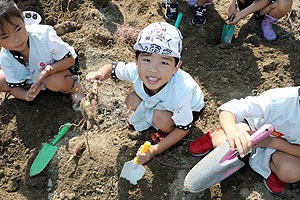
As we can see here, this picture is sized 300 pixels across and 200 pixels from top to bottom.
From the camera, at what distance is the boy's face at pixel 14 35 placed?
1.81m

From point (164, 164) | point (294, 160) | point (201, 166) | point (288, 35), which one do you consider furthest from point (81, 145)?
point (288, 35)

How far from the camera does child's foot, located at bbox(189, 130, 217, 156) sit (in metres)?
2.01

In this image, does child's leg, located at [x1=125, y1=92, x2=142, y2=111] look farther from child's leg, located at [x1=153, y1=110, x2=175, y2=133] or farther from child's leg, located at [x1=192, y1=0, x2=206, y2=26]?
child's leg, located at [x1=192, y1=0, x2=206, y2=26]

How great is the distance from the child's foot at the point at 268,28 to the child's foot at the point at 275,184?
1.41 meters

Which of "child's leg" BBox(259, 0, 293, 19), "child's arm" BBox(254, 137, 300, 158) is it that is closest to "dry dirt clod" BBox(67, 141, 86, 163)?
"child's arm" BBox(254, 137, 300, 158)

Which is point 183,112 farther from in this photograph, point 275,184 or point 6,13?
point 6,13

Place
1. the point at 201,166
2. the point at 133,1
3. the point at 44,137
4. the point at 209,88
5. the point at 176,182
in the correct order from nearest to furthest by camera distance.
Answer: the point at 201,166 → the point at 176,182 → the point at 44,137 → the point at 209,88 → the point at 133,1

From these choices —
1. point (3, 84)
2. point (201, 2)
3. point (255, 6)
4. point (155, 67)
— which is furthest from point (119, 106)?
point (255, 6)

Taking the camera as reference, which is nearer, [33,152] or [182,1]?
[33,152]

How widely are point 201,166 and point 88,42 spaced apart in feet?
5.41

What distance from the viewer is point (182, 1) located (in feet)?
10.6

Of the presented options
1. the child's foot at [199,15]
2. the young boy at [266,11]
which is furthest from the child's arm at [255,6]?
the child's foot at [199,15]

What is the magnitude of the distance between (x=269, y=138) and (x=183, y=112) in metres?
0.55

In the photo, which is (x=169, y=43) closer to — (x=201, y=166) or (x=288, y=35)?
(x=201, y=166)
